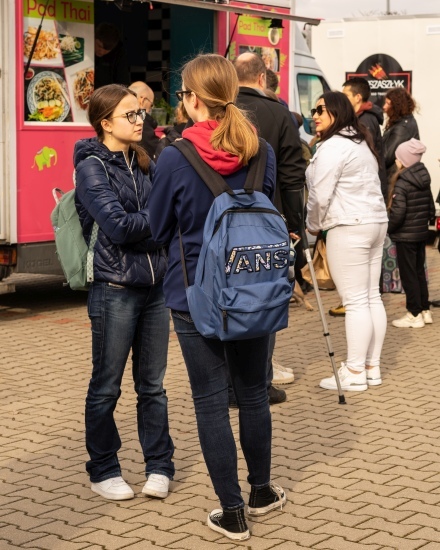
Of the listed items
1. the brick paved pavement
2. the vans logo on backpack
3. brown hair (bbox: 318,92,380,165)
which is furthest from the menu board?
the vans logo on backpack

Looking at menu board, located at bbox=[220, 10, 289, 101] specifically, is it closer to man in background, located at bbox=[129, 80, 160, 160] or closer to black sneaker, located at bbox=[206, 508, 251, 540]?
man in background, located at bbox=[129, 80, 160, 160]

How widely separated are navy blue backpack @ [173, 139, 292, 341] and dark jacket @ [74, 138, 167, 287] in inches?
24.2

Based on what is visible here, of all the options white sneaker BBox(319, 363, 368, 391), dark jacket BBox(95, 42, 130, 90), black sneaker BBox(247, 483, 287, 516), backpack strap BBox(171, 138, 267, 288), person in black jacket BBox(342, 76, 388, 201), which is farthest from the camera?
dark jacket BBox(95, 42, 130, 90)

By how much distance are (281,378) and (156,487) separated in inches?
105

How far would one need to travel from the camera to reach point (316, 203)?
24.4 feet

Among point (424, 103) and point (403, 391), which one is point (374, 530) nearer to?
point (403, 391)

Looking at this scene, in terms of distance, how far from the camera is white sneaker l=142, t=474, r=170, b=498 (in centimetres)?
521

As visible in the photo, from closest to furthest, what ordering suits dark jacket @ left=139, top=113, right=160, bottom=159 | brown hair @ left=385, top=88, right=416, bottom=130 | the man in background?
the man in background → dark jacket @ left=139, top=113, right=160, bottom=159 → brown hair @ left=385, top=88, right=416, bottom=130

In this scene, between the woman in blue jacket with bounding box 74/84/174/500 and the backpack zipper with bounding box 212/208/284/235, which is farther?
the woman in blue jacket with bounding box 74/84/174/500

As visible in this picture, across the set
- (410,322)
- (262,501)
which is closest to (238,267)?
(262,501)

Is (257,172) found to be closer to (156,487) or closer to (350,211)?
(156,487)

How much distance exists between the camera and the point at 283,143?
7.04m

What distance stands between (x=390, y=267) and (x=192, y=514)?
19.7ft

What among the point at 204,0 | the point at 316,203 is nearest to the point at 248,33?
the point at 204,0
